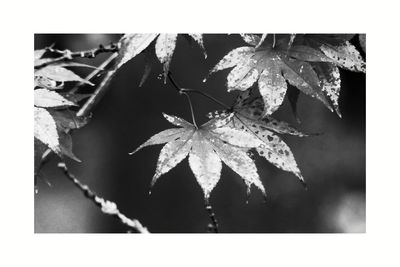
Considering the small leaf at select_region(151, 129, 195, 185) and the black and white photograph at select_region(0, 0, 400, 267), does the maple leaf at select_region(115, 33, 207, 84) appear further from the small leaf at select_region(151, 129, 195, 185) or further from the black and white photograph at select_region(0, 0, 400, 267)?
the small leaf at select_region(151, 129, 195, 185)

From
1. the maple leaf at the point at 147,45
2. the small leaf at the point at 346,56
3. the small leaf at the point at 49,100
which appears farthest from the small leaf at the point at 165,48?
the small leaf at the point at 346,56

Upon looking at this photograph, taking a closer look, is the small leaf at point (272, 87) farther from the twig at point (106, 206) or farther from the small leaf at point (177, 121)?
the twig at point (106, 206)

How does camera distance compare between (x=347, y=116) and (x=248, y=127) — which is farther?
(x=347, y=116)

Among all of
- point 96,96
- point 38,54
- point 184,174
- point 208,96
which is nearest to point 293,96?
point 208,96
